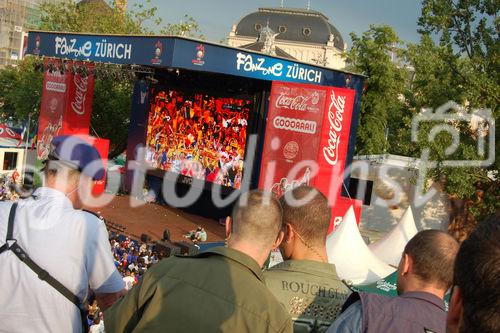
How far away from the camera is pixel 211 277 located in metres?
2.27

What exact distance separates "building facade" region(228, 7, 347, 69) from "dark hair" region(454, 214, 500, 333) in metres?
97.6

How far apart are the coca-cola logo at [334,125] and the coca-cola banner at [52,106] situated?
13948 mm

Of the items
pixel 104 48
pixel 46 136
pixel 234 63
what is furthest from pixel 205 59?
pixel 46 136

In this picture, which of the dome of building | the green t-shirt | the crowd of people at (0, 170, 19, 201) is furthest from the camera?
the dome of building

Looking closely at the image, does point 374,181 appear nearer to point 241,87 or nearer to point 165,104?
point 241,87

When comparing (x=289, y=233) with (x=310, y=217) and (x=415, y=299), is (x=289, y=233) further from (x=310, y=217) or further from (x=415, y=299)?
(x=415, y=299)

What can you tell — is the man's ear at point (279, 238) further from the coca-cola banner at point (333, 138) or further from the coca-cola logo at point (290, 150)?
the coca-cola logo at point (290, 150)

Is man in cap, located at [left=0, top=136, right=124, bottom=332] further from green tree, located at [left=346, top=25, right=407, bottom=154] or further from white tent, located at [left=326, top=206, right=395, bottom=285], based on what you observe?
green tree, located at [left=346, top=25, right=407, bottom=154]

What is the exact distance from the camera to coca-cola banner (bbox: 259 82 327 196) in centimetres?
1752

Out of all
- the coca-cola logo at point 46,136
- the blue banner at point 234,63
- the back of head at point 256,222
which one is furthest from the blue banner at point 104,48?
the back of head at point 256,222

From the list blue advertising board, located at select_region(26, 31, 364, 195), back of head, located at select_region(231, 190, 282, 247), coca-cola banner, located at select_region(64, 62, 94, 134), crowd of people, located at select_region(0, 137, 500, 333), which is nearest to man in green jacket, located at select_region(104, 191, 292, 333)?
crowd of people, located at select_region(0, 137, 500, 333)

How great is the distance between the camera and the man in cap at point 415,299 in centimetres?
226

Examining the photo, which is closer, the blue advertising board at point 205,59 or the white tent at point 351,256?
the white tent at point 351,256

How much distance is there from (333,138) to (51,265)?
15095mm
